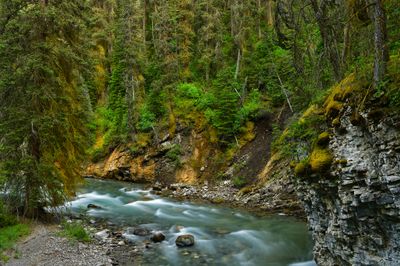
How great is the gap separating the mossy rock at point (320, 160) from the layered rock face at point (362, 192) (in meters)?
0.14

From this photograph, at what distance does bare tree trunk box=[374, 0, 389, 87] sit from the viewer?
6.51 metres

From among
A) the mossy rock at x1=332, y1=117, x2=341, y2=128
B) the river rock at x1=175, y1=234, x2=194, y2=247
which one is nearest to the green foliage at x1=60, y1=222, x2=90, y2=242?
the river rock at x1=175, y1=234, x2=194, y2=247

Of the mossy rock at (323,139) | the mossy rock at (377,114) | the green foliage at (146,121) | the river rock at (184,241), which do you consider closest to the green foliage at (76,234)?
the river rock at (184,241)

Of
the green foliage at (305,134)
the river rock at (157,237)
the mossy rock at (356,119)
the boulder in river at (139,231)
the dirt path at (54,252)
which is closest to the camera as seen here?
the mossy rock at (356,119)

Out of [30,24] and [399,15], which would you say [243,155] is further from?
[399,15]

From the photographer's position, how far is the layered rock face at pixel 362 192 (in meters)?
6.45

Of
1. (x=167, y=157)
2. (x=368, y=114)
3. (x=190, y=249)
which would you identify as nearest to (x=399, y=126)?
(x=368, y=114)

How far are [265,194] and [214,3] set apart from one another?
21.5m

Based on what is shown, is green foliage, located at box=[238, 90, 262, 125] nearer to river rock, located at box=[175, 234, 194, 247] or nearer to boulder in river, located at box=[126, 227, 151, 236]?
boulder in river, located at box=[126, 227, 151, 236]

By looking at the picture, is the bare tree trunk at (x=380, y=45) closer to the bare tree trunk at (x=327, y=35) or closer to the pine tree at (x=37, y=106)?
the bare tree trunk at (x=327, y=35)

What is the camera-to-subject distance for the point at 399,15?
7.07 metres

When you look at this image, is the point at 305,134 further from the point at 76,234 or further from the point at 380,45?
the point at 76,234

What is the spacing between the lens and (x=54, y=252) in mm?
10633

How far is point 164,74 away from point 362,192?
26.5 metres
